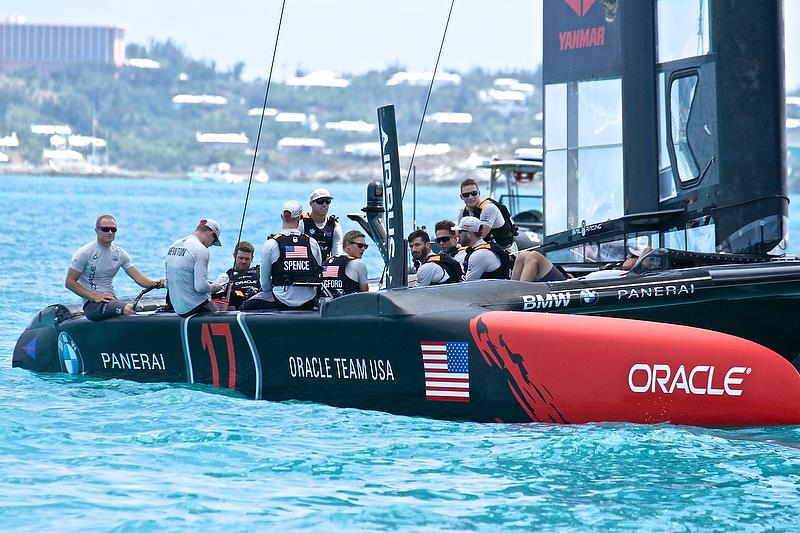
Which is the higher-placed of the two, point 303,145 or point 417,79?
point 417,79

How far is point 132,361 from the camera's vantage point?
9.27 m

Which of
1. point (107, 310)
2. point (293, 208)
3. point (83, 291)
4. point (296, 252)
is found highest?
point (293, 208)

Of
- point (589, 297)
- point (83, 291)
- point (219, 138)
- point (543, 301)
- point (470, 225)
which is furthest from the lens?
point (219, 138)

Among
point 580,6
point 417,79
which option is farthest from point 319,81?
point 580,6

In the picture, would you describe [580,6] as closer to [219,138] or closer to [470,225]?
[470,225]

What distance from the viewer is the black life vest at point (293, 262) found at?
878 centimetres

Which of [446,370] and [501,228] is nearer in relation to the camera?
[446,370]

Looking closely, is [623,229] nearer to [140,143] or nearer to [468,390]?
[468,390]

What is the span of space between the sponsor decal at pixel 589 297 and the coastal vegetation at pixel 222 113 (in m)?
103

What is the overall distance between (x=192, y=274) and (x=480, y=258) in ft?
5.96

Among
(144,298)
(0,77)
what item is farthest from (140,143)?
(144,298)

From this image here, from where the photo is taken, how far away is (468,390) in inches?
295

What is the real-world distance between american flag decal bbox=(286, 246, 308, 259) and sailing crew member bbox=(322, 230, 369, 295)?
0.39m

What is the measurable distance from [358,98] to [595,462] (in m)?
141
